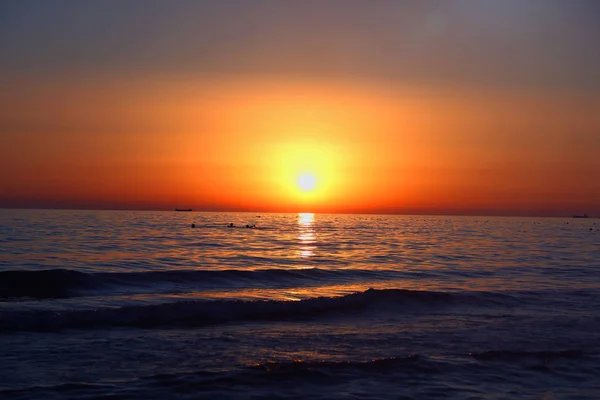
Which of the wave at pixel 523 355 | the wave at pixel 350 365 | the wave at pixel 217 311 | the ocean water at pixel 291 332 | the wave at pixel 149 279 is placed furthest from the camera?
the wave at pixel 149 279

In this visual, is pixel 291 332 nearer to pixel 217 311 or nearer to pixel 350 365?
pixel 350 365

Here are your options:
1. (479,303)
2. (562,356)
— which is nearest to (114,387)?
(562,356)

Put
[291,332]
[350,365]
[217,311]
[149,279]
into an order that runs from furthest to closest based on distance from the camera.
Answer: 1. [149,279]
2. [217,311]
3. [291,332]
4. [350,365]

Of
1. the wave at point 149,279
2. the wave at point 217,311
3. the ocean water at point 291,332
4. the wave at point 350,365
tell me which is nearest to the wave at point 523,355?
the ocean water at point 291,332

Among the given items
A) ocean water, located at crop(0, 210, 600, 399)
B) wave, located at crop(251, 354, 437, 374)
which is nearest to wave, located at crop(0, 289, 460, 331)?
ocean water, located at crop(0, 210, 600, 399)

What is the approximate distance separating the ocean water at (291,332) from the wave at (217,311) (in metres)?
0.07

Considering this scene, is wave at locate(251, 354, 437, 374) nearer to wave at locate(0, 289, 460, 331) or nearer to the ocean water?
the ocean water

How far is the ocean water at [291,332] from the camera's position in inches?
421

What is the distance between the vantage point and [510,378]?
452 inches

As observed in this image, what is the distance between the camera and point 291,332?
15578mm

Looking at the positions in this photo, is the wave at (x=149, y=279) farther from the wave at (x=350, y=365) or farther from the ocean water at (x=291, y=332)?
the wave at (x=350, y=365)

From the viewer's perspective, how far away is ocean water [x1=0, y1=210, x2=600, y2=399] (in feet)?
35.1

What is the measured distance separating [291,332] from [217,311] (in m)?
4.07

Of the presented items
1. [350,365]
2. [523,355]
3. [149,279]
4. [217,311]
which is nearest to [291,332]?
[350,365]
